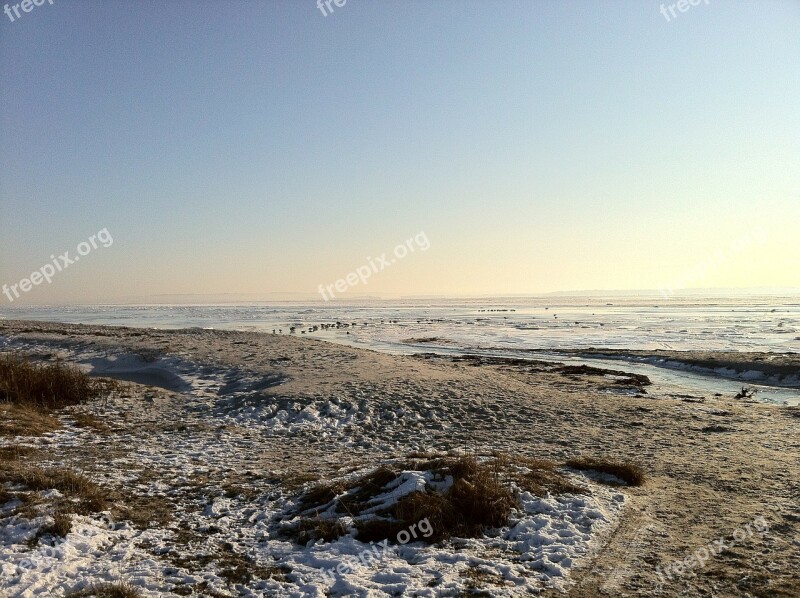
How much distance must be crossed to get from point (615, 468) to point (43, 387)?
1536cm

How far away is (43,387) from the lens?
15.0 metres

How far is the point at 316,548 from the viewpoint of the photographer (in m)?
6.28

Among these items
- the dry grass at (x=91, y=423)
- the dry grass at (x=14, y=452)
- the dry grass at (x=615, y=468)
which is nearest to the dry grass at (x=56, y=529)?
the dry grass at (x=14, y=452)

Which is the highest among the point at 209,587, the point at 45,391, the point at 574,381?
the point at 45,391

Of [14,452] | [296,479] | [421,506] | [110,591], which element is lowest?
[296,479]

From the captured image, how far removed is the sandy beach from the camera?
5582 millimetres

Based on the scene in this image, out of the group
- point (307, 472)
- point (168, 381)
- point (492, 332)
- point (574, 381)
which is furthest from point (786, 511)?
point (492, 332)

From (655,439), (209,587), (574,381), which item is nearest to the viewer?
(209,587)

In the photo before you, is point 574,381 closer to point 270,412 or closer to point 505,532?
point 270,412

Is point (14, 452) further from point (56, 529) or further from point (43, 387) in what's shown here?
point (43, 387)

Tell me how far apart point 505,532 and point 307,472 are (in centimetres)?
413

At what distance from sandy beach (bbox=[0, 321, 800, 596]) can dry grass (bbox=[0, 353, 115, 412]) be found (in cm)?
101

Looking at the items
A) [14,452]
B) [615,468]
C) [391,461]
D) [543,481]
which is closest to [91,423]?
[14,452]

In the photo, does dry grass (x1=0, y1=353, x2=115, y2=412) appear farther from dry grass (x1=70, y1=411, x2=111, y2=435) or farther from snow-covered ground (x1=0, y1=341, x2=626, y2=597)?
snow-covered ground (x1=0, y1=341, x2=626, y2=597)
